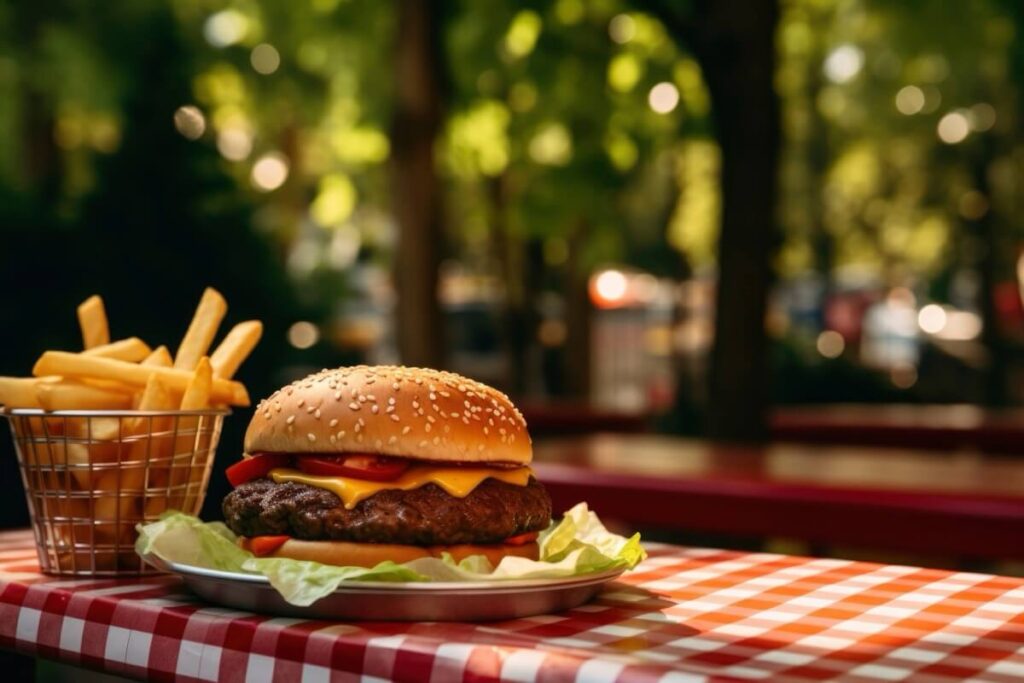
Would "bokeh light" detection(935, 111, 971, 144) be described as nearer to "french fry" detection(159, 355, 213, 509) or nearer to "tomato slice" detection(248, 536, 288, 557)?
"french fry" detection(159, 355, 213, 509)

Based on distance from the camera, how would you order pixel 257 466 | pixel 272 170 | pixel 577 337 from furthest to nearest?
pixel 272 170 → pixel 577 337 → pixel 257 466

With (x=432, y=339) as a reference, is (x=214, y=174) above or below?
above

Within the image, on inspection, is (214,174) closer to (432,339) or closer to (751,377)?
(432,339)

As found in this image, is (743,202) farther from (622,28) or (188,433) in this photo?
(188,433)

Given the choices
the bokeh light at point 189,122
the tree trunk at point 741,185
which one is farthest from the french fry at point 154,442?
the tree trunk at point 741,185

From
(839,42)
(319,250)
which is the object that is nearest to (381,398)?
(839,42)

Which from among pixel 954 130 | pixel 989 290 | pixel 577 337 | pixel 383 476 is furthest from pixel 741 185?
pixel 954 130
